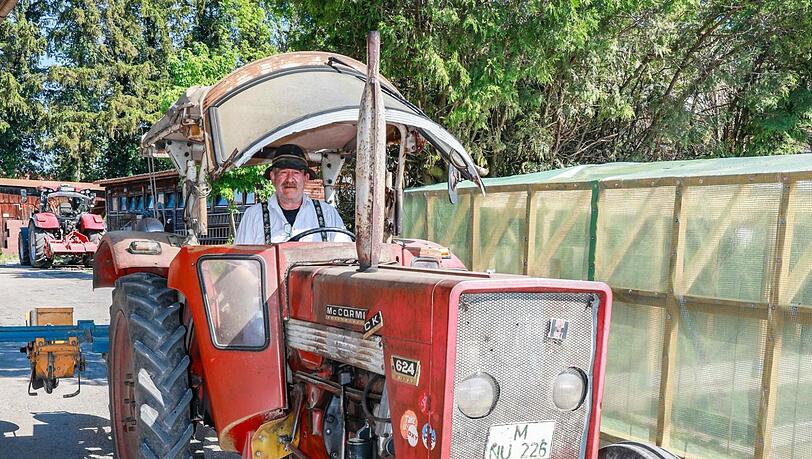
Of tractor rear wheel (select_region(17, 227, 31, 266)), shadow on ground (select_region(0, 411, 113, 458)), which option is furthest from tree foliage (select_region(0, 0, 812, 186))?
tractor rear wheel (select_region(17, 227, 31, 266))

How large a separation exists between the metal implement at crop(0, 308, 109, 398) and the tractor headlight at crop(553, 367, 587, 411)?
3.44 m

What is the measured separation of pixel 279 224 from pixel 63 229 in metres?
17.8

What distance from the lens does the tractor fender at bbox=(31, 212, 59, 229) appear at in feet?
61.9

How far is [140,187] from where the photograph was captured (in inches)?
990

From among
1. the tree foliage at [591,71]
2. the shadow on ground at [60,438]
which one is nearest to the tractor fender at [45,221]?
the tree foliage at [591,71]

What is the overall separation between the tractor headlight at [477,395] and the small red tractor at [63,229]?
689 inches

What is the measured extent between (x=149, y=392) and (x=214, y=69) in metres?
13.1

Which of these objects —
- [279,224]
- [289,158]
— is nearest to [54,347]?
[279,224]

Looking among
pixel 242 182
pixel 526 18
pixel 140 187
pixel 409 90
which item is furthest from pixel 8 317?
pixel 140 187

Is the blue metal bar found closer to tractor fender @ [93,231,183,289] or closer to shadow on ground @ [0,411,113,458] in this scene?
tractor fender @ [93,231,183,289]

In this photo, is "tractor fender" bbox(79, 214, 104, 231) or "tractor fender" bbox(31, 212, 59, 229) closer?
"tractor fender" bbox(31, 212, 59, 229)

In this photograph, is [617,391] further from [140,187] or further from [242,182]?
[140,187]

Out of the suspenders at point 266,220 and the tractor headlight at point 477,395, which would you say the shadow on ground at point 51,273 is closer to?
the suspenders at point 266,220

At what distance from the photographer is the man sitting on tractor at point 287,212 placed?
4.23 m
